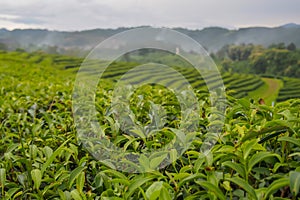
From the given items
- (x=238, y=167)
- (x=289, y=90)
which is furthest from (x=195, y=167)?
Result: (x=289, y=90)

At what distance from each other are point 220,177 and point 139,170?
22 centimetres

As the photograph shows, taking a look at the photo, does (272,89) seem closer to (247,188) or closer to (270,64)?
(270,64)

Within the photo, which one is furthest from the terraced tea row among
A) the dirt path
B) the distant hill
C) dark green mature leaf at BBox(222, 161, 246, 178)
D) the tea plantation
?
the distant hill

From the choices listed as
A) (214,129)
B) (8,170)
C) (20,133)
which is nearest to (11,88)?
(20,133)

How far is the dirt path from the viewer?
35806mm

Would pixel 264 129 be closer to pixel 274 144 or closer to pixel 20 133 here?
pixel 274 144

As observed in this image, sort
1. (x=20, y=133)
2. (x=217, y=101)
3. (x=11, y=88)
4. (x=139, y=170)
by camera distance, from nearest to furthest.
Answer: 1. (x=139, y=170)
2. (x=217, y=101)
3. (x=20, y=133)
4. (x=11, y=88)

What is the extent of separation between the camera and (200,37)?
88.4m

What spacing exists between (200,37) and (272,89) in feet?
165

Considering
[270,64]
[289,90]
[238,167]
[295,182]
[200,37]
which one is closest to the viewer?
[295,182]

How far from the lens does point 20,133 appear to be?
1769 mm

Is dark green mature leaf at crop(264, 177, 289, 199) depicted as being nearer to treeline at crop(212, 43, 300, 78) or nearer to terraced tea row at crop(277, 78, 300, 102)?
terraced tea row at crop(277, 78, 300, 102)

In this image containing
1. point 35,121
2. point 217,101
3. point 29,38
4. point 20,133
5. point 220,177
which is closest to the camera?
point 220,177

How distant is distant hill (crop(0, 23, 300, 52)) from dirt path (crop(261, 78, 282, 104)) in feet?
144
